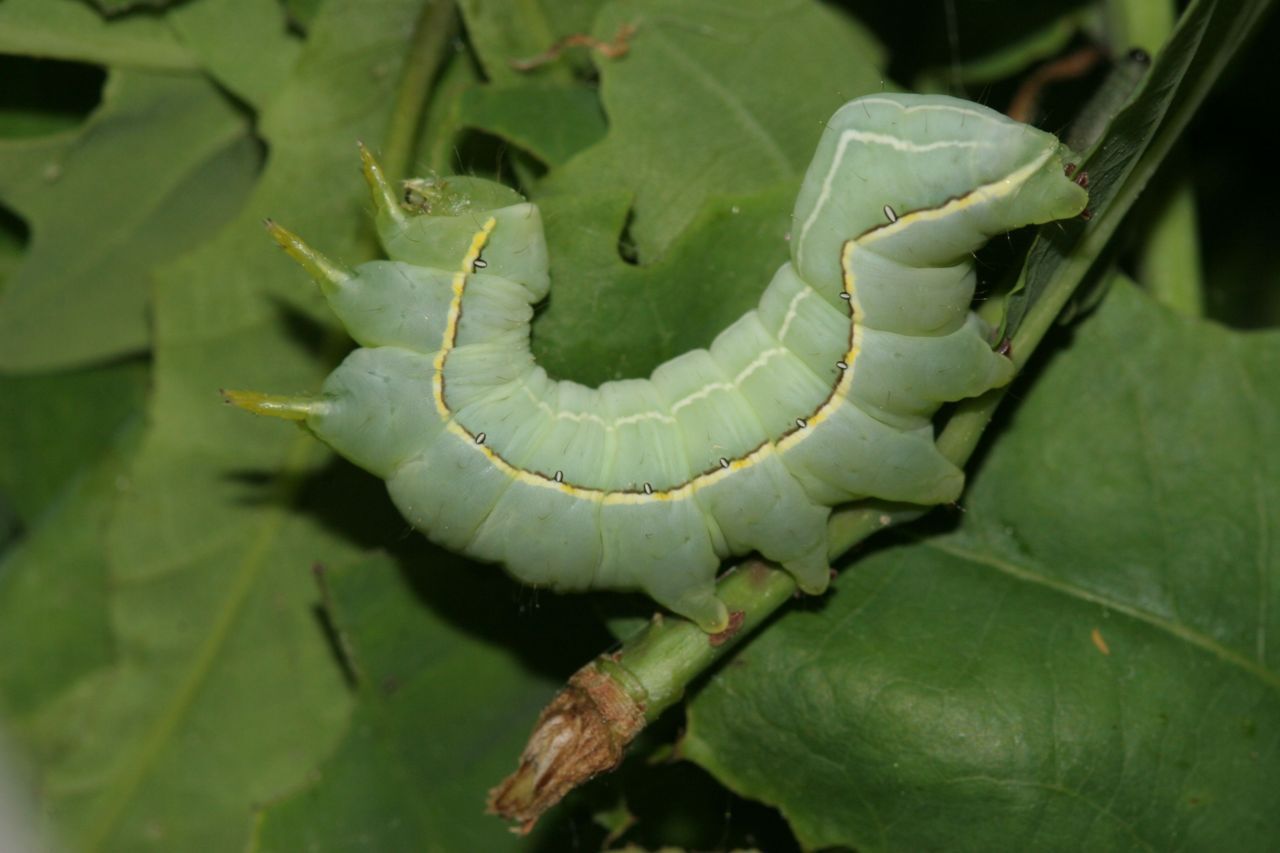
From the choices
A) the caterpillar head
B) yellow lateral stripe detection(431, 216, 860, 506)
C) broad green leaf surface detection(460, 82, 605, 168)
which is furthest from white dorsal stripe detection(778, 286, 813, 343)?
broad green leaf surface detection(460, 82, 605, 168)

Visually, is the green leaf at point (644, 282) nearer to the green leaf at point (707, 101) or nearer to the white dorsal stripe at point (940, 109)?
the green leaf at point (707, 101)

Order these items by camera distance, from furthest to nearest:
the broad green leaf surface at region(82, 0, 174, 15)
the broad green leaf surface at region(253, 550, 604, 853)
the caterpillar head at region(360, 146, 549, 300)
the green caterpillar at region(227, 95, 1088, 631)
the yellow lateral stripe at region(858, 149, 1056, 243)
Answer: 1. the broad green leaf surface at region(82, 0, 174, 15)
2. the broad green leaf surface at region(253, 550, 604, 853)
3. the caterpillar head at region(360, 146, 549, 300)
4. the green caterpillar at region(227, 95, 1088, 631)
5. the yellow lateral stripe at region(858, 149, 1056, 243)

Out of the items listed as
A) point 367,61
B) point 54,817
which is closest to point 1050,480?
point 367,61

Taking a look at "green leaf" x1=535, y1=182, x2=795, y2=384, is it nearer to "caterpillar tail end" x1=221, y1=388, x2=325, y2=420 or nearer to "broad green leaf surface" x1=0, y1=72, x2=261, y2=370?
"caterpillar tail end" x1=221, y1=388, x2=325, y2=420

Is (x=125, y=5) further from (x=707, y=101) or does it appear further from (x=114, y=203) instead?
(x=707, y=101)

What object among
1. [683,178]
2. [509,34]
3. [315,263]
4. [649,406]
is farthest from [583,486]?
[509,34]

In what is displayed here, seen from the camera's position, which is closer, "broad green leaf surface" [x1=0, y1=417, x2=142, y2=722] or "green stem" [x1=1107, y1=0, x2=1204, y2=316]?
"green stem" [x1=1107, y1=0, x2=1204, y2=316]
